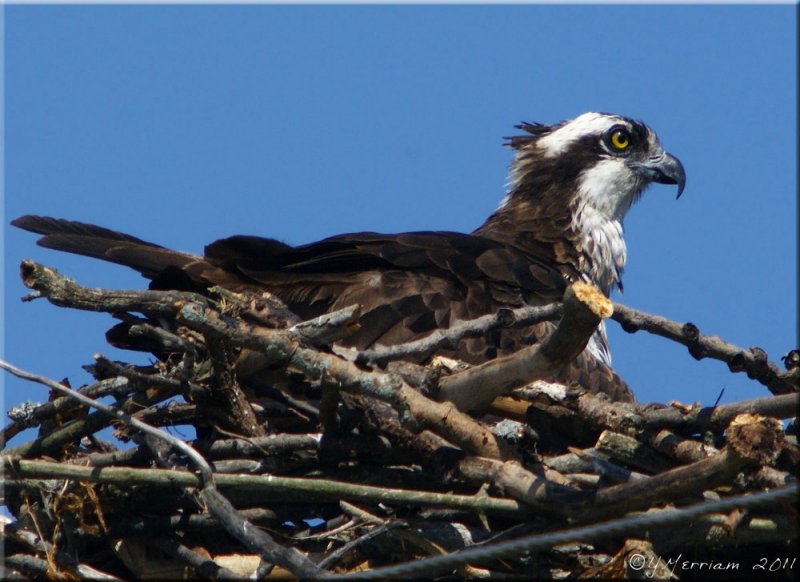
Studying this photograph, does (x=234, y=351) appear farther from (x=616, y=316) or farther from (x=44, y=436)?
(x=616, y=316)

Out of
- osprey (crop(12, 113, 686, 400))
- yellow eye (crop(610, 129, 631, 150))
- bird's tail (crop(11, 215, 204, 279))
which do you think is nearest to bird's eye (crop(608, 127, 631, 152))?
yellow eye (crop(610, 129, 631, 150))

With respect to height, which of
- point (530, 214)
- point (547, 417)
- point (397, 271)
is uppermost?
point (530, 214)

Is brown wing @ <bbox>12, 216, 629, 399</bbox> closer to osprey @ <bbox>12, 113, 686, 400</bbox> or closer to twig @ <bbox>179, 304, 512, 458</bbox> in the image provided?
osprey @ <bbox>12, 113, 686, 400</bbox>

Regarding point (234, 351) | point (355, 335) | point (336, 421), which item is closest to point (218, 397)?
point (234, 351)

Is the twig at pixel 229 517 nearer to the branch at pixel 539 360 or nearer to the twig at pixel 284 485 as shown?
the twig at pixel 284 485

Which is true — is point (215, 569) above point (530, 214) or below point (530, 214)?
below

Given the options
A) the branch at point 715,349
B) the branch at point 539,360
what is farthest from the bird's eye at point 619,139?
Result: the branch at point 539,360
